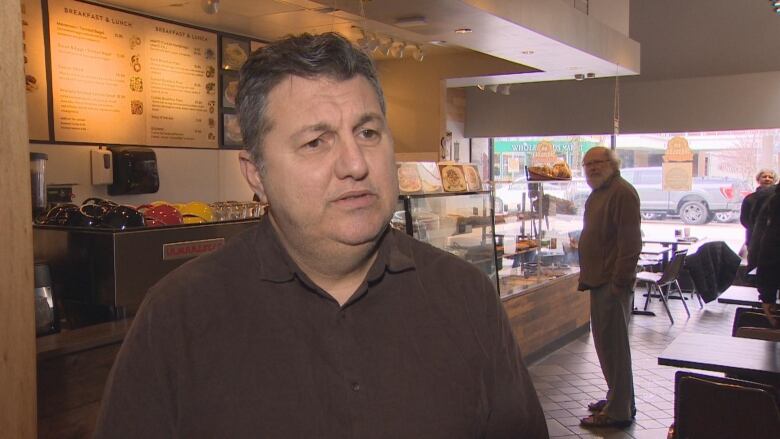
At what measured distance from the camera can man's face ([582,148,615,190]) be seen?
455cm

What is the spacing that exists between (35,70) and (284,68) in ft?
15.1

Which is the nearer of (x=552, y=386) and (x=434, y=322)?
(x=434, y=322)

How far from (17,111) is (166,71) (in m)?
4.99

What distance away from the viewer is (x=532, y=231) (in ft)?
20.4

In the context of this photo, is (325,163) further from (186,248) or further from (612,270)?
(612,270)

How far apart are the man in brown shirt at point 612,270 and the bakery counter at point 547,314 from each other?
858 mm

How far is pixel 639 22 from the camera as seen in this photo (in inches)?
359

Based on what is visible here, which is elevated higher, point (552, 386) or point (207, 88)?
point (207, 88)

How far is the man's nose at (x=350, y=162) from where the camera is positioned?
46.4 inches

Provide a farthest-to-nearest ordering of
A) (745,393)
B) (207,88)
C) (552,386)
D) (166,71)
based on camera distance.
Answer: (207,88), (166,71), (552,386), (745,393)

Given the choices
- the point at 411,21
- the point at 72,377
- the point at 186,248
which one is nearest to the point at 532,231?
the point at 411,21

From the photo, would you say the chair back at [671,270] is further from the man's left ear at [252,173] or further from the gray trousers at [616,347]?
the man's left ear at [252,173]

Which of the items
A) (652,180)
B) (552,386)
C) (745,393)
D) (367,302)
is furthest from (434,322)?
(652,180)

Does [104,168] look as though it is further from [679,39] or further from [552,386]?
[679,39]
